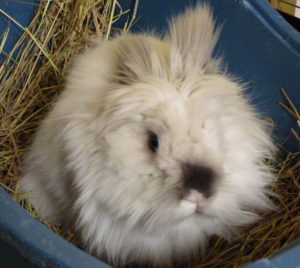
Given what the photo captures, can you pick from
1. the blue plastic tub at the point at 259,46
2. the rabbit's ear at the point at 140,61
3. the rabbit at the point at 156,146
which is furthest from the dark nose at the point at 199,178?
the blue plastic tub at the point at 259,46

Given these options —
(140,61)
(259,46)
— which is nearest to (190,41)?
(140,61)

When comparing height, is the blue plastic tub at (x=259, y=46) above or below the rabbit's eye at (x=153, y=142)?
above

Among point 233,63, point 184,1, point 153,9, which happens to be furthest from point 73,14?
point 233,63

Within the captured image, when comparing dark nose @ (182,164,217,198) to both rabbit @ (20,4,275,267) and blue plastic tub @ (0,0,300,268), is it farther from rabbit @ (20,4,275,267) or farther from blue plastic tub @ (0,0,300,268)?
blue plastic tub @ (0,0,300,268)

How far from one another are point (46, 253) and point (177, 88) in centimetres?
49

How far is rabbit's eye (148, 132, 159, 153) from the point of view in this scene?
98 centimetres

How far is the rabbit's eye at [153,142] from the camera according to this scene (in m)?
0.98

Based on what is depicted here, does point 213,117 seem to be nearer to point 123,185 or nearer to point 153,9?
point 123,185

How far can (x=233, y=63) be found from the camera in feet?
5.53

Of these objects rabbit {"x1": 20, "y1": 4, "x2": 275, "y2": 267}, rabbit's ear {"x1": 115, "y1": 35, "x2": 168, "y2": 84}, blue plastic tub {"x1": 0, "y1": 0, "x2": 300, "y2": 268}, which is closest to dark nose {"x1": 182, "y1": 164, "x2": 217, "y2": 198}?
rabbit {"x1": 20, "y1": 4, "x2": 275, "y2": 267}

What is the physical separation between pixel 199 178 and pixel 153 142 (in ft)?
0.50

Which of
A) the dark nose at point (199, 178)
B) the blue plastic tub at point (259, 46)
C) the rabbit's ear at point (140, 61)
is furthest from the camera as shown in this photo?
the blue plastic tub at point (259, 46)

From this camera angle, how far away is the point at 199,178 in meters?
0.89

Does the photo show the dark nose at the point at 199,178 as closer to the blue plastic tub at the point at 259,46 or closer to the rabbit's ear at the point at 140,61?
the rabbit's ear at the point at 140,61
